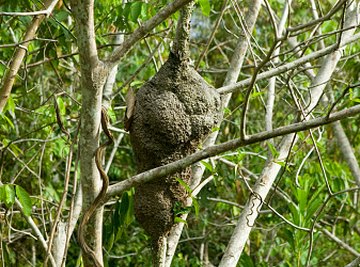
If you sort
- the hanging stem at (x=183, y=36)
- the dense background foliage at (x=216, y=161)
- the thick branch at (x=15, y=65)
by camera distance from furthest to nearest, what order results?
the dense background foliage at (x=216, y=161) < the thick branch at (x=15, y=65) < the hanging stem at (x=183, y=36)

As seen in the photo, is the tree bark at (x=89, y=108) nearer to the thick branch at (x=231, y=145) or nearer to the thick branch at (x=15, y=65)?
the thick branch at (x=231, y=145)

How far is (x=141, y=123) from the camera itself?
242 cm

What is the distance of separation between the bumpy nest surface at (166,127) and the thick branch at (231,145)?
1.07 ft

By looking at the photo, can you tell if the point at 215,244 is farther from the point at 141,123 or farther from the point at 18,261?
the point at 141,123

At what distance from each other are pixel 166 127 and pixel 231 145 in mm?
484

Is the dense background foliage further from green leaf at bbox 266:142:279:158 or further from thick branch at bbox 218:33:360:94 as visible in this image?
thick branch at bbox 218:33:360:94

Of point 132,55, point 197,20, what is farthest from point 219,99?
point 197,20

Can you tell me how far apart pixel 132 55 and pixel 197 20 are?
4.03 ft

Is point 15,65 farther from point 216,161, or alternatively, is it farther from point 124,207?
point 216,161

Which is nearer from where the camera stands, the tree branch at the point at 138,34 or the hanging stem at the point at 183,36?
the tree branch at the point at 138,34

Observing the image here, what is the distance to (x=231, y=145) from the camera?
200 cm

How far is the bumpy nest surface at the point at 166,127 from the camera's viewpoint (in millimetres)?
2428

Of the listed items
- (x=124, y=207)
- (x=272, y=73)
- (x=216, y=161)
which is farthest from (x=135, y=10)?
(x=216, y=161)

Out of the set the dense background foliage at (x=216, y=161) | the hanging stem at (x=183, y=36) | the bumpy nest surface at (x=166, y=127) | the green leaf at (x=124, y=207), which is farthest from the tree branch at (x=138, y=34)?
the dense background foliage at (x=216, y=161)
